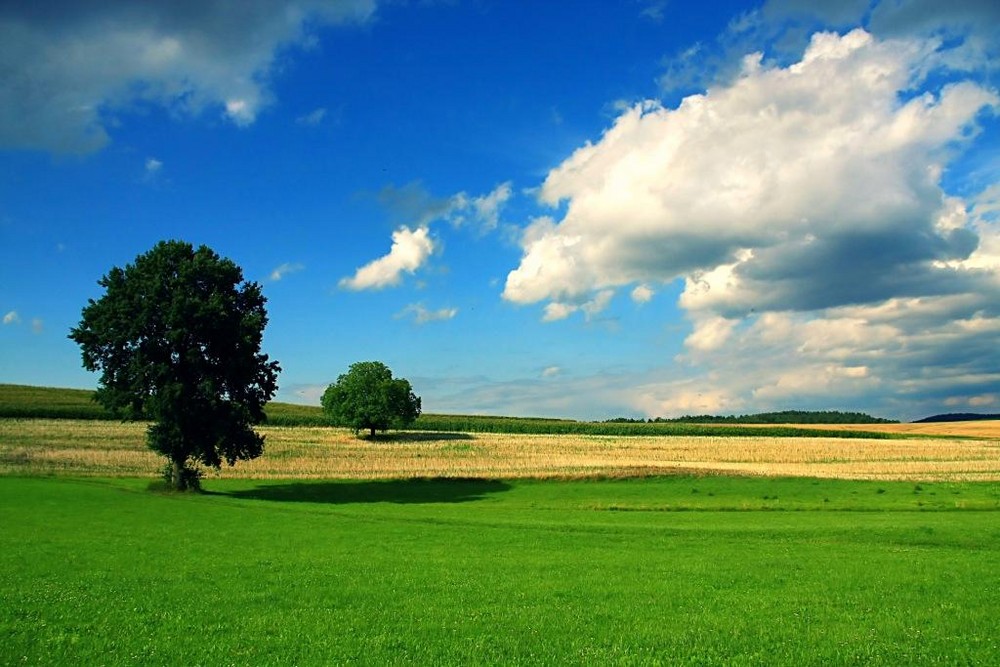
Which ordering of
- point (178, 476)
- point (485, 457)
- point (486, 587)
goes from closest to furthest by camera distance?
point (486, 587)
point (178, 476)
point (485, 457)

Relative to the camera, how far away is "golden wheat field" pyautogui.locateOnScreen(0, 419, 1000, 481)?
59.3 meters

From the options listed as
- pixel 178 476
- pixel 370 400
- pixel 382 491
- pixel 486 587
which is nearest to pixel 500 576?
pixel 486 587

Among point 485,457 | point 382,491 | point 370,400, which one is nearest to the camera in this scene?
point 382,491

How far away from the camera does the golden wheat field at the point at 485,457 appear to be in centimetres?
5928

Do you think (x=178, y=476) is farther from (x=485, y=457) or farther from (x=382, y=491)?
(x=485, y=457)

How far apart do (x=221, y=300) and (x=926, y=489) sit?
1996 inches

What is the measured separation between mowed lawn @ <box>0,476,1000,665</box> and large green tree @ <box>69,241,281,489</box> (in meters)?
12.8

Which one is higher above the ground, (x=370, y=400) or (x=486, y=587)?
(x=370, y=400)

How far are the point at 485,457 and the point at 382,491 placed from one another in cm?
2711

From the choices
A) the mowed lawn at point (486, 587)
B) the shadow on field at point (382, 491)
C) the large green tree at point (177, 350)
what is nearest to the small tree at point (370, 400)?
the shadow on field at point (382, 491)

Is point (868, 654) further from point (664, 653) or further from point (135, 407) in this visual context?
point (135, 407)

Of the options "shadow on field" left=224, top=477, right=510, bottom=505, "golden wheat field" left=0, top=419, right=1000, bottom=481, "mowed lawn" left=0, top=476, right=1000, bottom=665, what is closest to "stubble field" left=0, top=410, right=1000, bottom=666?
"mowed lawn" left=0, top=476, right=1000, bottom=665

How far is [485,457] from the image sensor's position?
79000 mm

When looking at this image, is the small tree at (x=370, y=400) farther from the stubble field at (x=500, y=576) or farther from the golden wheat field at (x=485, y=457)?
the stubble field at (x=500, y=576)
